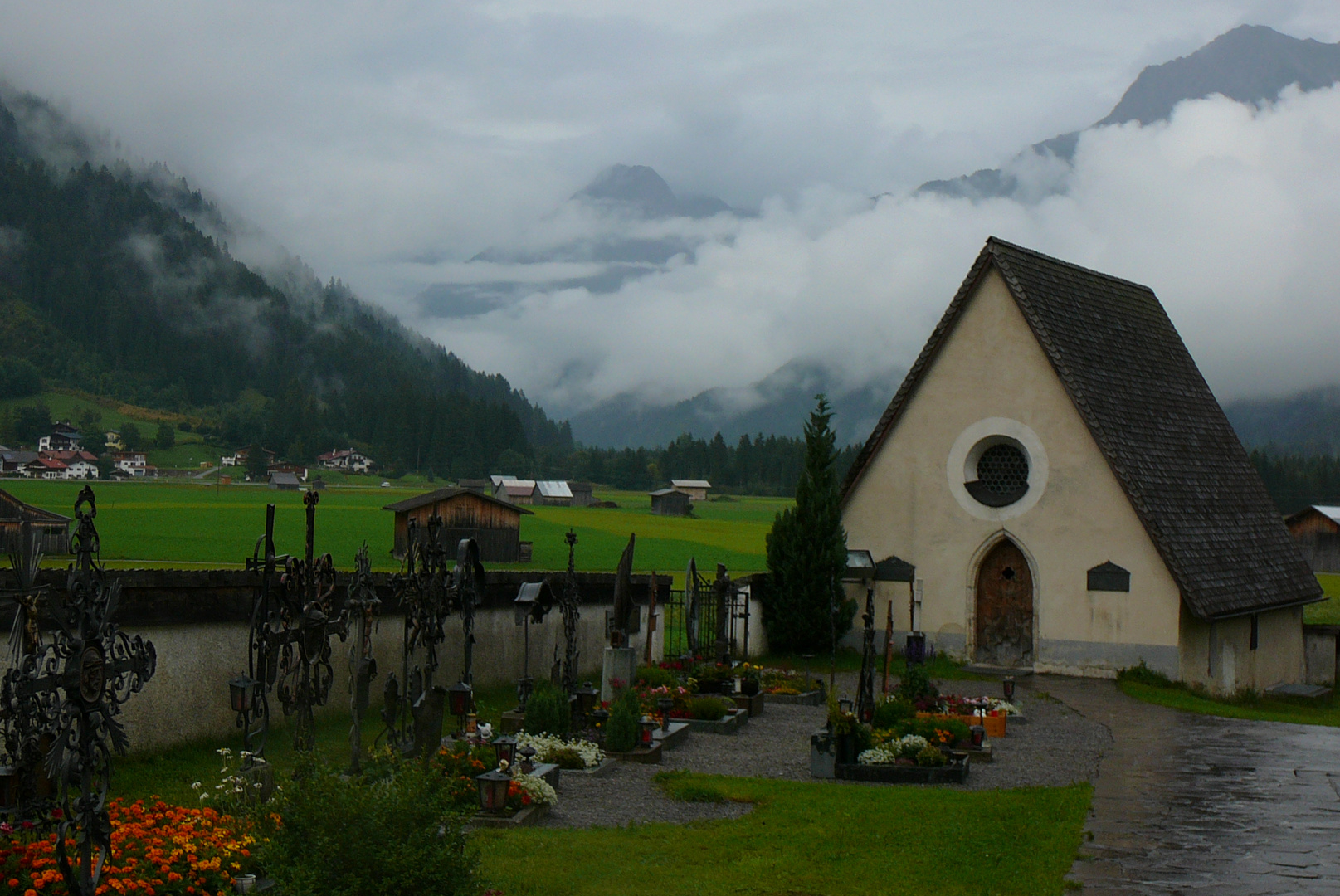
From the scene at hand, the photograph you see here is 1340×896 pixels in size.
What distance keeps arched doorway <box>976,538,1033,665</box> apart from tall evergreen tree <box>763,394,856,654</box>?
10.2 ft

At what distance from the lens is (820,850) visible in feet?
39.8

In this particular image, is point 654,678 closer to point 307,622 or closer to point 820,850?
point 307,622

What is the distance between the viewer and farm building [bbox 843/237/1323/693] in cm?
2833

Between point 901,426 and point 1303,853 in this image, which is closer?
point 1303,853

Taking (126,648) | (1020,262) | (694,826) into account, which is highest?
(1020,262)

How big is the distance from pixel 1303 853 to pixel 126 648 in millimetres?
10478

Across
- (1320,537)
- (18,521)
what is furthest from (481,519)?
(1320,537)

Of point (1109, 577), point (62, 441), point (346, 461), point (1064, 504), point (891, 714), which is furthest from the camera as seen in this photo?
point (346, 461)

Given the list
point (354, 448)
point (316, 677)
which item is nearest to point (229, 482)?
point (354, 448)

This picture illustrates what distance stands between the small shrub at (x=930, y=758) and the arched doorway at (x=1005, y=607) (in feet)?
45.0

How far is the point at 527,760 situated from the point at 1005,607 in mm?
17841

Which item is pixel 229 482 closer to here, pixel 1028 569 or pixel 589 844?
pixel 1028 569

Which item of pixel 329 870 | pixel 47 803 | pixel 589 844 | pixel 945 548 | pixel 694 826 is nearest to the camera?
pixel 329 870

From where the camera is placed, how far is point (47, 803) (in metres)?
8.85
